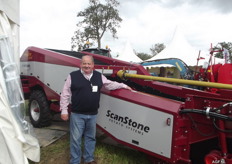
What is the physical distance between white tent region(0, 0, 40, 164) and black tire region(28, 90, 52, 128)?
4.65ft

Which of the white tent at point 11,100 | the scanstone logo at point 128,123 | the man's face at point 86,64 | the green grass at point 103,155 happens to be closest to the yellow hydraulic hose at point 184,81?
the scanstone logo at point 128,123

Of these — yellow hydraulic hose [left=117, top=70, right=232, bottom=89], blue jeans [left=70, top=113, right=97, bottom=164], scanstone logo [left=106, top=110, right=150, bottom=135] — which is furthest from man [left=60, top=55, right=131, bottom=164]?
yellow hydraulic hose [left=117, top=70, right=232, bottom=89]

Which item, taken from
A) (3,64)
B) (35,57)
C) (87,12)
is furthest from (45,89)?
(87,12)

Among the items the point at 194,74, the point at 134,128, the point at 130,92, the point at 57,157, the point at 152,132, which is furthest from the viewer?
the point at 194,74

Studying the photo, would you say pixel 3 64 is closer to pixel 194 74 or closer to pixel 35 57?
pixel 35 57

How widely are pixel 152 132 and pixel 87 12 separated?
21.3m

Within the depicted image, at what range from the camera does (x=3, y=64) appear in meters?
2.35

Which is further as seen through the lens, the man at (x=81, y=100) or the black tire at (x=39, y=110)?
the black tire at (x=39, y=110)

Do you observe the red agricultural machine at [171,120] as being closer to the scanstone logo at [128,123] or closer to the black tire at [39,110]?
the scanstone logo at [128,123]

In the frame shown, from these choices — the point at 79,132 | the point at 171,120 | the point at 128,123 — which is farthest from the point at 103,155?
the point at 171,120

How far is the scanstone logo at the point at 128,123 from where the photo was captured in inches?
95.9

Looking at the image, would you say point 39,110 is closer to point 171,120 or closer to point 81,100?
point 81,100

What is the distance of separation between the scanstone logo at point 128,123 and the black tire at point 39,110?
5.93 ft

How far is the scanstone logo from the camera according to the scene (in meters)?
2.43
